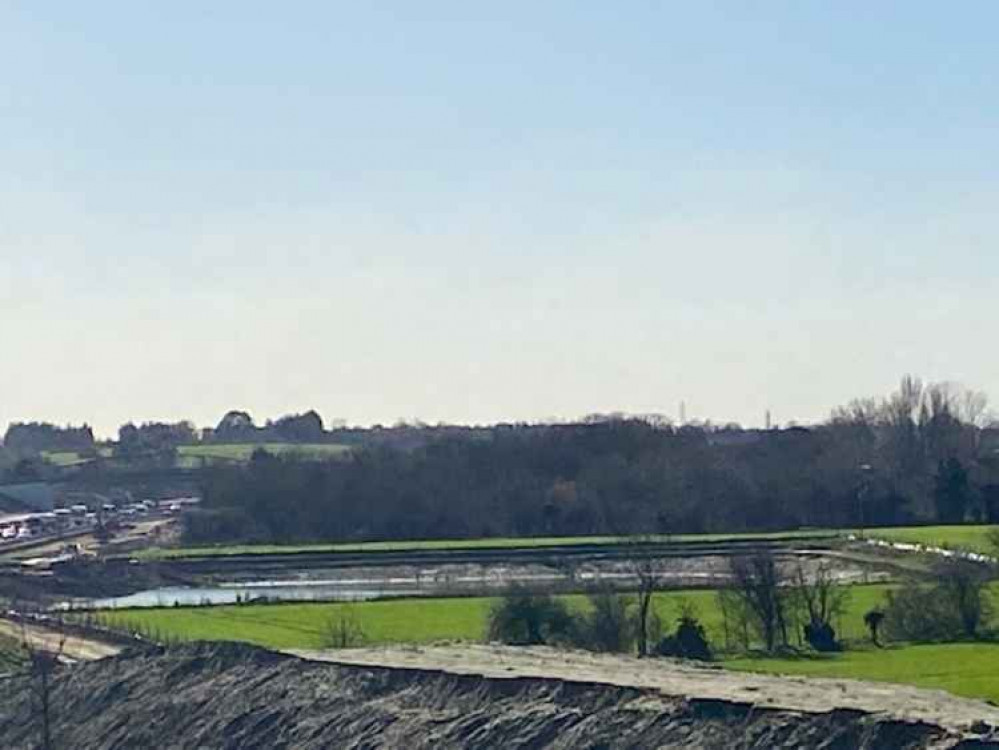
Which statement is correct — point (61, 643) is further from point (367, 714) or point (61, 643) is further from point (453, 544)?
point (453, 544)

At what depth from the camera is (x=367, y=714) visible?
3800 cm

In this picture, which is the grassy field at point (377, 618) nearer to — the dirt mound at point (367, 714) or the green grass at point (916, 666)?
the green grass at point (916, 666)

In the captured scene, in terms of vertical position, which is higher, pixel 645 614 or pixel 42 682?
pixel 645 614

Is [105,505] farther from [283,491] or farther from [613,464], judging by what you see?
[613,464]

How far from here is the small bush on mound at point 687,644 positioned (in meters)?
51.8

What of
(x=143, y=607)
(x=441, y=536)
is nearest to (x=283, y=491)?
(x=441, y=536)

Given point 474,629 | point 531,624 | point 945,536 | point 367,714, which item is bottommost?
point 367,714

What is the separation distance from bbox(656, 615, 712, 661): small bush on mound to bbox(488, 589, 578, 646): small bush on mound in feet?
7.79

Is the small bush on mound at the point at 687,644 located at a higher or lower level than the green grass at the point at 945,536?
lower

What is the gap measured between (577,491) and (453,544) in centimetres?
1655

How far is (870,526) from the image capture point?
4397 inches

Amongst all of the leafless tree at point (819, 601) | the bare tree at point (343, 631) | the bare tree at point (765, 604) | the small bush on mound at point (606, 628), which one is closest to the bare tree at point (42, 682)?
the bare tree at point (343, 631)

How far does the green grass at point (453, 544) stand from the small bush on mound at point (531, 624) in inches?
1693

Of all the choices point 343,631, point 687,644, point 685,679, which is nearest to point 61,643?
point 343,631
